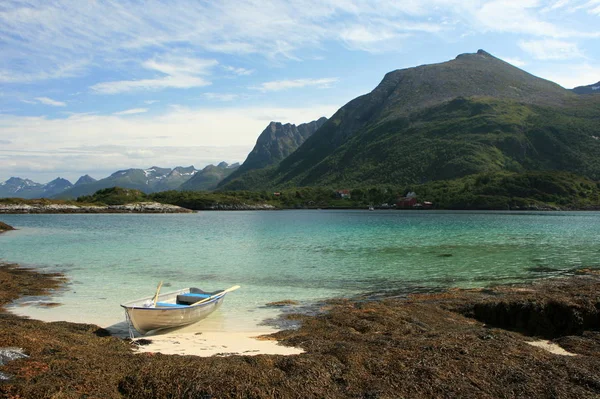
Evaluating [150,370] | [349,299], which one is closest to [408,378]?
[150,370]

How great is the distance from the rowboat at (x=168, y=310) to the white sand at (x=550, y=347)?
10.9 m

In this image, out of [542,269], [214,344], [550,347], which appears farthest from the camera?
[542,269]

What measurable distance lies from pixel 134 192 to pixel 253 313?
179783 mm

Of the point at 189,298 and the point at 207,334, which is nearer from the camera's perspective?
the point at 207,334

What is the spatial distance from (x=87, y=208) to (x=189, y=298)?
145682mm

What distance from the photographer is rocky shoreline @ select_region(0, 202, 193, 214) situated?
452ft

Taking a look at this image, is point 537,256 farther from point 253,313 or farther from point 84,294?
point 84,294

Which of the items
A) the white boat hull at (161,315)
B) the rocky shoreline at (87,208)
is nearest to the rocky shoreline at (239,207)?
the rocky shoreline at (87,208)

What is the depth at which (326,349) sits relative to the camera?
11523 millimetres

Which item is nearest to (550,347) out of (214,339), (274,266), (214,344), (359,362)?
(359,362)

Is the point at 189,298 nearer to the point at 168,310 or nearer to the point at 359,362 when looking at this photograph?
the point at 168,310

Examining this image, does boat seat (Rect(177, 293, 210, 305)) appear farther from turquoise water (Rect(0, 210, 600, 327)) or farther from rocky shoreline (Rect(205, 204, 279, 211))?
rocky shoreline (Rect(205, 204, 279, 211))

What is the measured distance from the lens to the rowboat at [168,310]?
1434 cm

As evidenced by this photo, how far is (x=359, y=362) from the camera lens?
10203 millimetres
